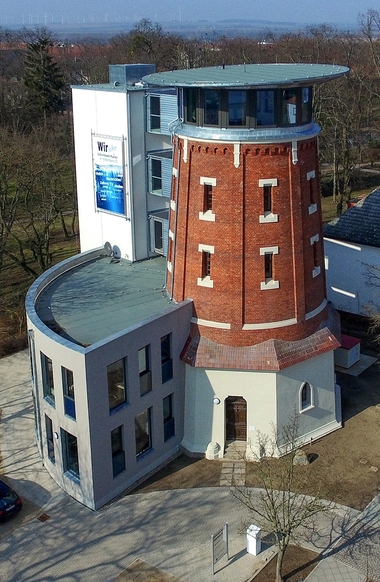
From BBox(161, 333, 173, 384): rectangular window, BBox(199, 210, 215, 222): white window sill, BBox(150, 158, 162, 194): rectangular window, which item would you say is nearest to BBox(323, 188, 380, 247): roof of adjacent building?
BBox(150, 158, 162, 194): rectangular window

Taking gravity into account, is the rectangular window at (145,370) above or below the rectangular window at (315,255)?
below

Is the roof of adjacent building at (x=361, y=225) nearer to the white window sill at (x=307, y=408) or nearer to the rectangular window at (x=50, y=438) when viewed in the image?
the white window sill at (x=307, y=408)

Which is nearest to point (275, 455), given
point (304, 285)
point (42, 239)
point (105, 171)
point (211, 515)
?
point (211, 515)

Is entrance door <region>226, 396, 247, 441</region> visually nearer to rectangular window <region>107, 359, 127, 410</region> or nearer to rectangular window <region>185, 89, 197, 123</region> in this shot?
rectangular window <region>107, 359, 127, 410</region>

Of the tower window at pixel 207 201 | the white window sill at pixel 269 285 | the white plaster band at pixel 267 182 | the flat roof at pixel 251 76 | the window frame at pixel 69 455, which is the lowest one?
the window frame at pixel 69 455

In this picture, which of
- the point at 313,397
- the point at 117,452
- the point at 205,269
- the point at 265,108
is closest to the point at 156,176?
the point at 205,269

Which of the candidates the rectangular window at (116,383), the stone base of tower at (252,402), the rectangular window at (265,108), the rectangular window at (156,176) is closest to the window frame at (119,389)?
the rectangular window at (116,383)
